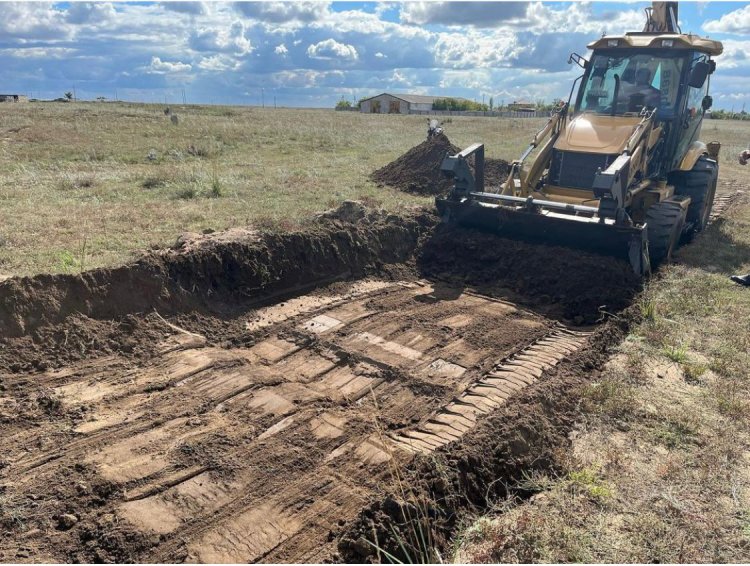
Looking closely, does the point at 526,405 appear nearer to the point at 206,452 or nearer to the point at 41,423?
the point at 206,452

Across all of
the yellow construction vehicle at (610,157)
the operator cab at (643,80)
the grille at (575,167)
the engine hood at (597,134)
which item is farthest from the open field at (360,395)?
the operator cab at (643,80)

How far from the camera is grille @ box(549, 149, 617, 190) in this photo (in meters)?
7.87

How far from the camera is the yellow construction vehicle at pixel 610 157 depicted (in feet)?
24.8

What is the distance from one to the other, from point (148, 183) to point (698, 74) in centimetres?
1081

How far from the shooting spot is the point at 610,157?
25.1 ft

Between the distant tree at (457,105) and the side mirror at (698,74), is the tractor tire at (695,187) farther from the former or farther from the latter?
the distant tree at (457,105)

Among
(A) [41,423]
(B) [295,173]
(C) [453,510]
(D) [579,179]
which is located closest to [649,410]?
(C) [453,510]

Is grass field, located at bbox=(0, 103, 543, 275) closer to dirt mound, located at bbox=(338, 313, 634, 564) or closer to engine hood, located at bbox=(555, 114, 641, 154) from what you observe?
engine hood, located at bbox=(555, 114, 641, 154)

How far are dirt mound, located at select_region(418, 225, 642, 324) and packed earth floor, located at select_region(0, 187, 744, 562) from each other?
0.03 metres

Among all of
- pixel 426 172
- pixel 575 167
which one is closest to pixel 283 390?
pixel 575 167

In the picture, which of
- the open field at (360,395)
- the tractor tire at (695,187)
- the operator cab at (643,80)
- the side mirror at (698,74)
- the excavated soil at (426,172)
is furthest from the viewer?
the excavated soil at (426,172)

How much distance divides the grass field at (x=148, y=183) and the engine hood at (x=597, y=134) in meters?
3.47

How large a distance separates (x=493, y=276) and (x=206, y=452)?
16.0 feet

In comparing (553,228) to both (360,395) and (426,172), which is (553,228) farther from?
(426,172)
